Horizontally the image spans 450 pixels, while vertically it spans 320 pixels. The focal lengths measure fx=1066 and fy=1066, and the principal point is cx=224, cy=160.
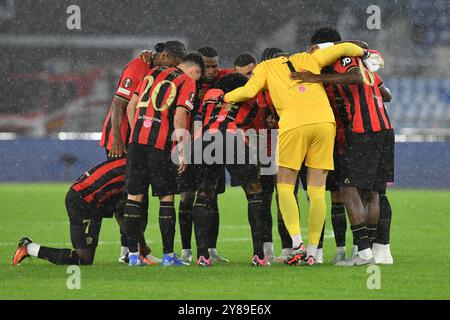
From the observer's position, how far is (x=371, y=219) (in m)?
8.83

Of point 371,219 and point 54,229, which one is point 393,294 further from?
point 54,229

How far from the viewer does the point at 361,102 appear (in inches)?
341

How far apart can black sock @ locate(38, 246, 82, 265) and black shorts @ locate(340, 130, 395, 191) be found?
2.27 metres

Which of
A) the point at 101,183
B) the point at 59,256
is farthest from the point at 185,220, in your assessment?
the point at 59,256

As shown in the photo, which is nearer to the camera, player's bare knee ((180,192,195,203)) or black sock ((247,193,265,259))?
black sock ((247,193,265,259))

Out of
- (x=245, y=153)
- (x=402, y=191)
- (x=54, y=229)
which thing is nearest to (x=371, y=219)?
(x=245, y=153)

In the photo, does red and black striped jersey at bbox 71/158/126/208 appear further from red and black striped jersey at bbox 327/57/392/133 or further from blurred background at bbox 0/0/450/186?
blurred background at bbox 0/0/450/186

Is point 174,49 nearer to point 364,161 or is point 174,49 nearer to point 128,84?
point 128,84

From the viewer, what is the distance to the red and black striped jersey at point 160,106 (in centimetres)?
862

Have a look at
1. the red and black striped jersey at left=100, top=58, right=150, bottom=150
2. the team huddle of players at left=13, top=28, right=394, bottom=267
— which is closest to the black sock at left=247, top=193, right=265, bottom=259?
the team huddle of players at left=13, top=28, right=394, bottom=267

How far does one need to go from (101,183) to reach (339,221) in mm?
2045

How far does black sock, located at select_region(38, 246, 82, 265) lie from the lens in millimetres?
8602

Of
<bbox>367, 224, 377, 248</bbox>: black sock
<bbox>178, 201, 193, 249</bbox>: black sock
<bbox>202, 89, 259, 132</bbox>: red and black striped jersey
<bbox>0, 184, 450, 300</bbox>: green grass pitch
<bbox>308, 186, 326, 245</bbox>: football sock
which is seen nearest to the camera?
<bbox>0, 184, 450, 300</bbox>: green grass pitch

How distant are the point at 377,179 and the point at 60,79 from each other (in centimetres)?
1834
